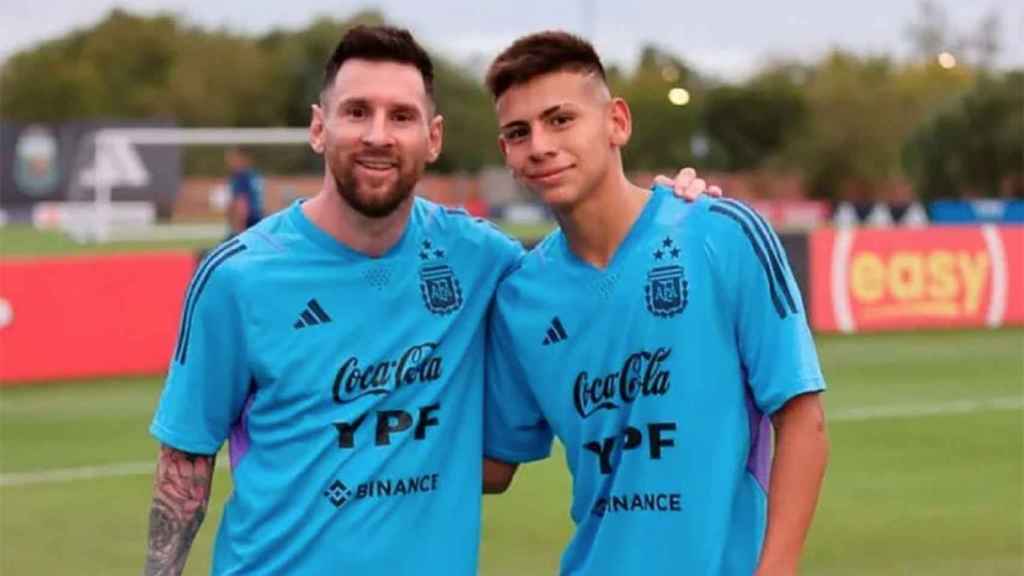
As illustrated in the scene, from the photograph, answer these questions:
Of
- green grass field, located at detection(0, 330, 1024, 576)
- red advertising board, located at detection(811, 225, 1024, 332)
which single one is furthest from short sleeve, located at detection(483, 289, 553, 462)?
red advertising board, located at detection(811, 225, 1024, 332)

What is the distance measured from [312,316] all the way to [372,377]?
0.63 ft

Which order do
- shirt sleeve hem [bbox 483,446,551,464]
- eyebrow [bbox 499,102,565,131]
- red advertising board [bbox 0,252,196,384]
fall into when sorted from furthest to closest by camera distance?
1. red advertising board [bbox 0,252,196,384]
2. shirt sleeve hem [bbox 483,446,551,464]
3. eyebrow [bbox 499,102,565,131]

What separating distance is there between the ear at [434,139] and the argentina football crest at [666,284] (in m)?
0.58

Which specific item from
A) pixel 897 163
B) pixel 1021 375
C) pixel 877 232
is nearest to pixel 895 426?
pixel 1021 375

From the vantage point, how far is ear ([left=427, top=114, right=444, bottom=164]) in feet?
15.6

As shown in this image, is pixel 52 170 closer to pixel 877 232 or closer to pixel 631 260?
pixel 877 232

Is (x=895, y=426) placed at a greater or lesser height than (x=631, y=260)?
lesser

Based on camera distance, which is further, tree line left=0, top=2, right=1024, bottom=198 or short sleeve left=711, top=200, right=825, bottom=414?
tree line left=0, top=2, right=1024, bottom=198

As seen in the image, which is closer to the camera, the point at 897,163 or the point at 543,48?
the point at 543,48

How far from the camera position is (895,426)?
15.4 metres

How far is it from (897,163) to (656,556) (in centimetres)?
7007

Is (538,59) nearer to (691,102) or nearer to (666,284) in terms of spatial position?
(666,284)

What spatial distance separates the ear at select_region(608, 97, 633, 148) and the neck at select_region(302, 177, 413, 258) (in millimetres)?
470

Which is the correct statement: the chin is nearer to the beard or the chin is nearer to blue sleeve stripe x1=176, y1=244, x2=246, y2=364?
the beard
